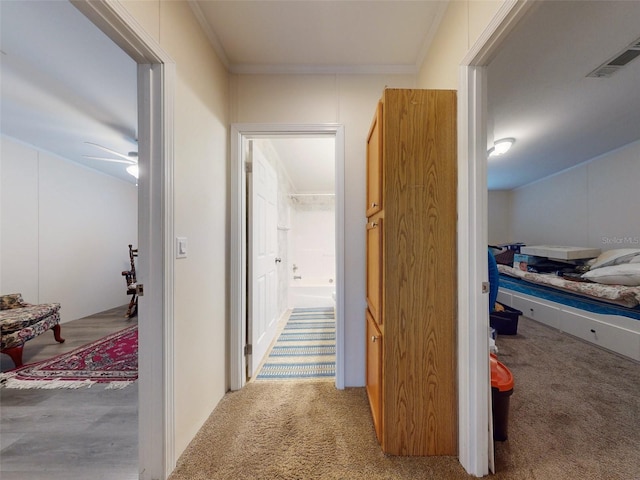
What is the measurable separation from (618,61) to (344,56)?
173 cm

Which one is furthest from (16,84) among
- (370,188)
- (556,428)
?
(556,428)

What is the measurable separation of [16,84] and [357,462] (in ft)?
11.6

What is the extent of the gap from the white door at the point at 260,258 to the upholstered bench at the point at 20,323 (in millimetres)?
2160

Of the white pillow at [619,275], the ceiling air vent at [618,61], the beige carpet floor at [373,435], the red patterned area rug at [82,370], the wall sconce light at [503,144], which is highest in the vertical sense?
the ceiling air vent at [618,61]

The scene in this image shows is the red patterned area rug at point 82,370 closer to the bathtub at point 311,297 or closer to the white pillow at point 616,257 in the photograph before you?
the bathtub at point 311,297

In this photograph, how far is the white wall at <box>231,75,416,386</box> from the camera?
1730mm

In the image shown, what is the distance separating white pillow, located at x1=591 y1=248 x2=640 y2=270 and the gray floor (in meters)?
→ 4.37

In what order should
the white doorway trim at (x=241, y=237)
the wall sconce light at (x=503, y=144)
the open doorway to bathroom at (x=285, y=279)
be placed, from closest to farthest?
1. the white doorway trim at (x=241, y=237)
2. the open doorway to bathroom at (x=285, y=279)
3. the wall sconce light at (x=503, y=144)

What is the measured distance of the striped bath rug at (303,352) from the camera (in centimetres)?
194

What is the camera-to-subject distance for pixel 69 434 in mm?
1344

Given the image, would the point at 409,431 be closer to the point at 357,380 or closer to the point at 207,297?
the point at 357,380

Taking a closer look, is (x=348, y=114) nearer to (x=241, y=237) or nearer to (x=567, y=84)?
(x=241, y=237)

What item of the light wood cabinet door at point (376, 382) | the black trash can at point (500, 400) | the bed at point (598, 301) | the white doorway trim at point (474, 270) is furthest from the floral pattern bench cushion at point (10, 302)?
the bed at point (598, 301)

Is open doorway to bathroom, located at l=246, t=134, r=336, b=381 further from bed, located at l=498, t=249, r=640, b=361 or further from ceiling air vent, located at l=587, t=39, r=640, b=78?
bed, located at l=498, t=249, r=640, b=361
